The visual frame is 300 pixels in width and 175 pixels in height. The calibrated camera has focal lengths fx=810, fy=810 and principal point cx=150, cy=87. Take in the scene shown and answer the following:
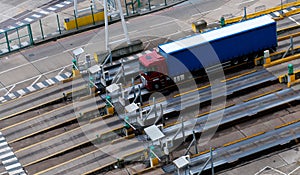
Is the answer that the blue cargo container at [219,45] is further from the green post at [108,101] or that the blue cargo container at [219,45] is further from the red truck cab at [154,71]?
the green post at [108,101]

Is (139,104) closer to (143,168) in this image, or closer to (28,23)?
(143,168)

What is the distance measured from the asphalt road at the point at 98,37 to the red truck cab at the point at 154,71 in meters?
11.8

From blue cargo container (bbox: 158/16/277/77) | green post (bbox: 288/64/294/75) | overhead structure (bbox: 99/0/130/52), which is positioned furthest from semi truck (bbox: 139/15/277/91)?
overhead structure (bbox: 99/0/130/52)

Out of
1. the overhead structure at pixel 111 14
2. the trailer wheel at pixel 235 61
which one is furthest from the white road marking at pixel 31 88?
the trailer wheel at pixel 235 61

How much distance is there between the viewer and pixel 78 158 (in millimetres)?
76500

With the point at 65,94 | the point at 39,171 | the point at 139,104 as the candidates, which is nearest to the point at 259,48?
the point at 139,104

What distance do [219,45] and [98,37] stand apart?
18916mm

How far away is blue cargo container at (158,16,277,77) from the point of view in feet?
276

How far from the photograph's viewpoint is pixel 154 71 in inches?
3300

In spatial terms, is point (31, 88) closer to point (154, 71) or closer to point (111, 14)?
point (111, 14)

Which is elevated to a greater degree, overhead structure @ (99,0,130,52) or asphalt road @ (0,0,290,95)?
overhead structure @ (99,0,130,52)

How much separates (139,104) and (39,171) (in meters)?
12.0

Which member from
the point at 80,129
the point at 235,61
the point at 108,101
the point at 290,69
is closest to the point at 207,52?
the point at 235,61

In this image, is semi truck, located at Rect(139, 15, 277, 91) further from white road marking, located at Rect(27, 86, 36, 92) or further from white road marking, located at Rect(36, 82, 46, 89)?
white road marking, located at Rect(27, 86, 36, 92)
